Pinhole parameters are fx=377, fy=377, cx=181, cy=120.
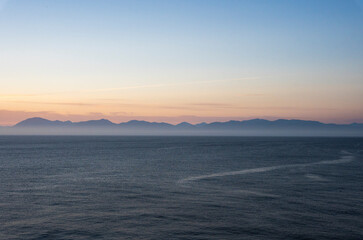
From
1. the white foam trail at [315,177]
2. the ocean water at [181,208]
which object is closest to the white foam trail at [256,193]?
the ocean water at [181,208]

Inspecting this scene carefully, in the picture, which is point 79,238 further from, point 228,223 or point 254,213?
point 254,213

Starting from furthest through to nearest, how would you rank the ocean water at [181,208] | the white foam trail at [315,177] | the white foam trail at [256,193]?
the white foam trail at [315,177], the white foam trail at [256,193], the ocean water at [181,208]

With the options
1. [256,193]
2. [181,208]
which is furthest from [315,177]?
[181,208]

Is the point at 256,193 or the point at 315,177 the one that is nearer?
the point at 256,193

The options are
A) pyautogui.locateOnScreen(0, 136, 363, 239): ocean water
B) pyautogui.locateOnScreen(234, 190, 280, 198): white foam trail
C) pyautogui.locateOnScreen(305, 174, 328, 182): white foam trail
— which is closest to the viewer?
pyautogui.locateOnScreen(0, 136, 363, 239): ocean water

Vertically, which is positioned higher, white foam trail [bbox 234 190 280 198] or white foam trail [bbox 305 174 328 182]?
white foam trail [bbox 234 190 280 198]

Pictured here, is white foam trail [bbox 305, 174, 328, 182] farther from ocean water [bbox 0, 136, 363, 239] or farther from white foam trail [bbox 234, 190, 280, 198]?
white foam trail [bbox 234, 190, 280, 198]

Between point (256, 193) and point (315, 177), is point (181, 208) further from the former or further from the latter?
point (315, 177)

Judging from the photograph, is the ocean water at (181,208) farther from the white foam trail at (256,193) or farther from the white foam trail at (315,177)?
the white foam trail at (315,177)

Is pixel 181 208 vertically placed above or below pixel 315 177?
above

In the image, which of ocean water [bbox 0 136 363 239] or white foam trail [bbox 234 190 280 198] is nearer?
ocean water [bbox 0 136 363 239]

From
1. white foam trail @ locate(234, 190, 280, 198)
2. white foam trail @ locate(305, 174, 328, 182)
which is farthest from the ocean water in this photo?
white foam trail @ locate(305, 174, 328, 182)
